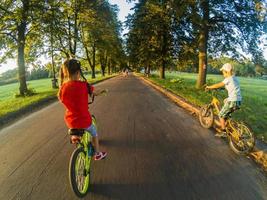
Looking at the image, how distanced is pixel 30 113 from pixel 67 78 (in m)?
7.89

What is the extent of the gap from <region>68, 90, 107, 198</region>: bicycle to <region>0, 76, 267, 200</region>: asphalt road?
19 cm

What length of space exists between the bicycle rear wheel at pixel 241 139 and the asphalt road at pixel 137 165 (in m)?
0.22

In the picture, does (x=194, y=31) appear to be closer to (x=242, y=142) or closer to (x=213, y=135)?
(x=213, y=135)

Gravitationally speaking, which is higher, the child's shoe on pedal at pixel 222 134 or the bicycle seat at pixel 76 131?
the bicycle seat at pixel 76 131

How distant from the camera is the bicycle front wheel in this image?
12.8ft

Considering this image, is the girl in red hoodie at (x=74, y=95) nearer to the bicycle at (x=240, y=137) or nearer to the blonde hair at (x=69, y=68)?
the blonde hair at (x=69, y=68)

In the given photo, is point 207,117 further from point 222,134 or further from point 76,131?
point 76,131

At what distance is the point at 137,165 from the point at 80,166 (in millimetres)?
1367

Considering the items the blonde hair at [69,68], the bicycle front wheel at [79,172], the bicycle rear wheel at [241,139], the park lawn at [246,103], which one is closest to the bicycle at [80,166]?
the bicycle front wheel at [79,172]

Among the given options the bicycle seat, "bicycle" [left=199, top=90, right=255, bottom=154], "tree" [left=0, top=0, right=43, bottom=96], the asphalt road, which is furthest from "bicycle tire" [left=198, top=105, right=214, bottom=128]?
"tree" [left=0, top=0, right=43, bottom=96]

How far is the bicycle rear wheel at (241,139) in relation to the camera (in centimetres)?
573

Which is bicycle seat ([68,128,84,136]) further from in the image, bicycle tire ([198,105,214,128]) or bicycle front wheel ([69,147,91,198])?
bicycle tire ([198,105,214,128])

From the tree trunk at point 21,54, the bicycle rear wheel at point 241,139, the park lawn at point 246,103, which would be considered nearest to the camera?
the bicycle rear wheel at point 241,139

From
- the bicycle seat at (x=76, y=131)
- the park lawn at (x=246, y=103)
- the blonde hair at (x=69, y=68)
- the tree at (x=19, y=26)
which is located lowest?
the park lawn at (x=246, y=103)
